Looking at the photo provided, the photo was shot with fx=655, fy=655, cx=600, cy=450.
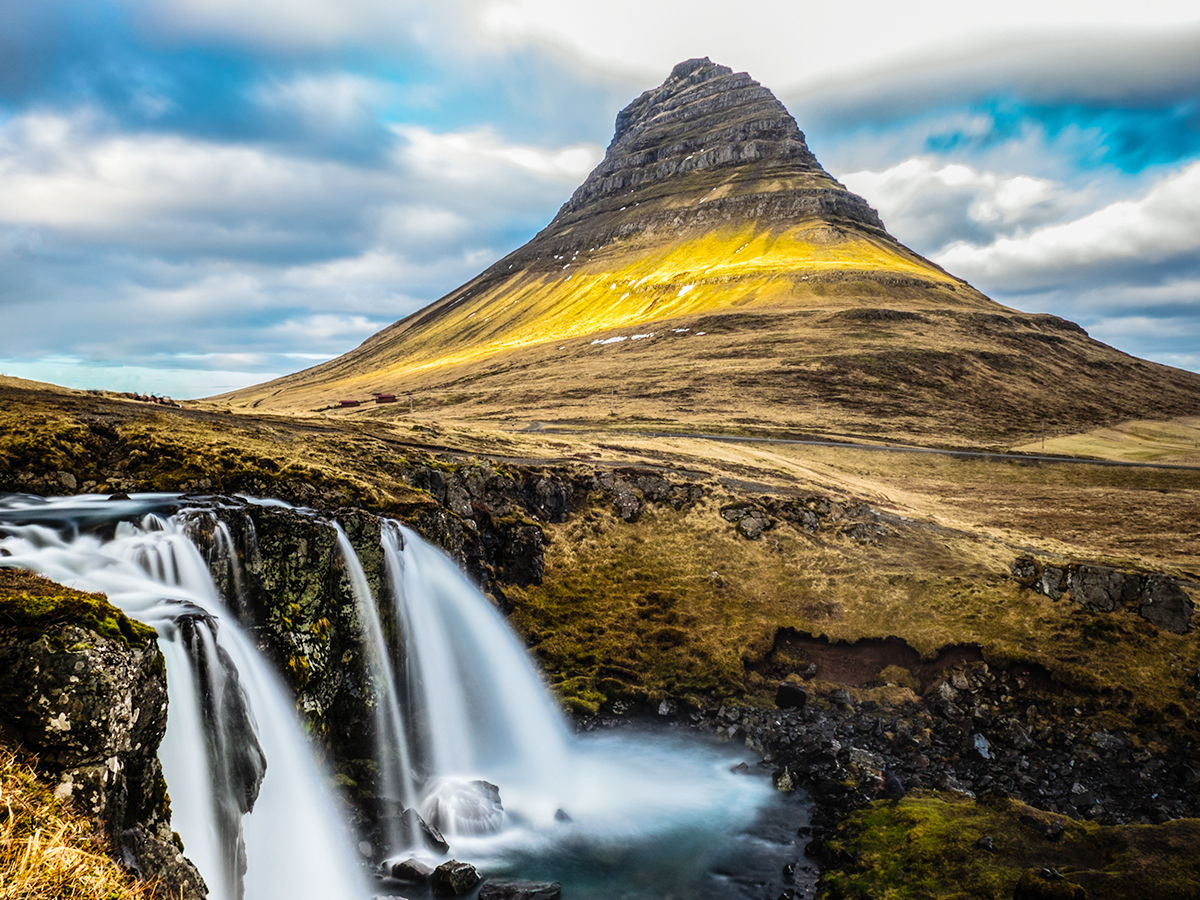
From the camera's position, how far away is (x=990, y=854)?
18484mm

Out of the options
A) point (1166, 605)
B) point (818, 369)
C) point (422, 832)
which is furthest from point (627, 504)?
point (818, 369)

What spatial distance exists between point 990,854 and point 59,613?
23028mm

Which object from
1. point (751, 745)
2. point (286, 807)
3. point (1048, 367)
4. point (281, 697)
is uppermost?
point (1048, 367)

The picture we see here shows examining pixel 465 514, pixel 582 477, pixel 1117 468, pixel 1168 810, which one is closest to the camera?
pixel 1168 810

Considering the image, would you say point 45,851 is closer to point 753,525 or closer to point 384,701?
point 384,701

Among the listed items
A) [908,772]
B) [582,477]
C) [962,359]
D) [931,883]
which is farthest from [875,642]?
[962,359]

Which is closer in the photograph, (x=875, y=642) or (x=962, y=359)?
(x=875, y=642)

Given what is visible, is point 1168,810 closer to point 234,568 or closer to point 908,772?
point 908,772

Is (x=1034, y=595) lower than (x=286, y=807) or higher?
higher

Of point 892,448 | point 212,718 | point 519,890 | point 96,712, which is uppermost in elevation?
point 892,448

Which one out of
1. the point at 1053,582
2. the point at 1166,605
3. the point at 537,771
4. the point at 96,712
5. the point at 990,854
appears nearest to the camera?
the point at 96,712

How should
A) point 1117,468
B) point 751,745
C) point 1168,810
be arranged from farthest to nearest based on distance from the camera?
point 1117,468 → point 751,745 → point 1168,810

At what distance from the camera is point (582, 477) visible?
45.1 metres

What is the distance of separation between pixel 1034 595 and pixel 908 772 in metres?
14.9
